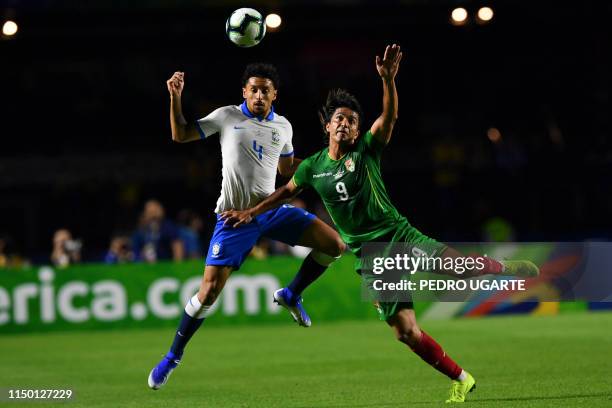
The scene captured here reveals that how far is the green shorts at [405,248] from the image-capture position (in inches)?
321

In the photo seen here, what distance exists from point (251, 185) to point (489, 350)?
5071 mm

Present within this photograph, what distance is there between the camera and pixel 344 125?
26.7 feet

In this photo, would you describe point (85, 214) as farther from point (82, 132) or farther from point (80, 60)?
point (80, 60)

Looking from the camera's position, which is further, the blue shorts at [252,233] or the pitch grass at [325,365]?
the pitch grass at [325,365]

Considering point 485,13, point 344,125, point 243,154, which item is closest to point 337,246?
point 243,154

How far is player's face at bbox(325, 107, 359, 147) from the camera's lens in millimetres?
8133

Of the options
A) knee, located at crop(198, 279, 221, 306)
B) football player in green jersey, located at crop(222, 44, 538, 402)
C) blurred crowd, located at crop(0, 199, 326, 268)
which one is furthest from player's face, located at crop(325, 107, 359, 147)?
blurred crowd, located at crop(0, 199, 326, 268)

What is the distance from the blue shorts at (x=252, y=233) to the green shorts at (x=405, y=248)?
1.06m

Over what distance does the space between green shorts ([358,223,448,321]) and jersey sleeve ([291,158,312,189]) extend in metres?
0.76

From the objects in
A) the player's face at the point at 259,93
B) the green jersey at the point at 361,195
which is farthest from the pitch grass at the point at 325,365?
the player's face at the point at 259,93

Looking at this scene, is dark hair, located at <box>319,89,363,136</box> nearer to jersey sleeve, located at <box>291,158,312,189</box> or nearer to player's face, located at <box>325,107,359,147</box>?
player's face, located at <box>325,107,359,147</box>

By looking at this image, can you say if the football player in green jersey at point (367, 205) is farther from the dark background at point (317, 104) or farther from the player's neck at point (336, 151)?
the dark background at point (317, 104)

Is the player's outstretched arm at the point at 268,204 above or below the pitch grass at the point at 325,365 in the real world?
above

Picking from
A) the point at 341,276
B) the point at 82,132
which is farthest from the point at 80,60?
the point at 341,276
